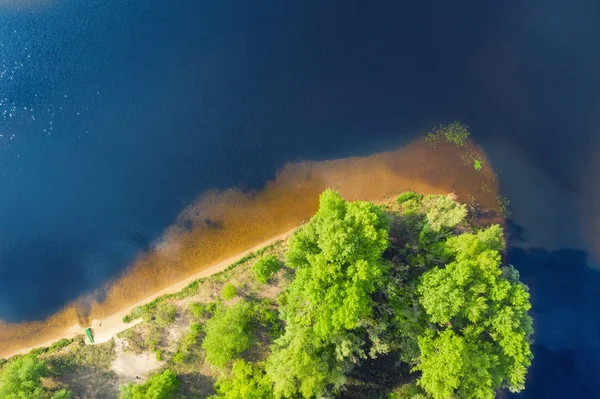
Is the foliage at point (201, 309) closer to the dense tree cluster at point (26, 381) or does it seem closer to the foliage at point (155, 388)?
the foliage at point (155, 388)

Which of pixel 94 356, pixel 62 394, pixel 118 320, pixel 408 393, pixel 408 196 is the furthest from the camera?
pixel 118 320

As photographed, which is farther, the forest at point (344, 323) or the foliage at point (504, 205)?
the foliage at point (504, 205)

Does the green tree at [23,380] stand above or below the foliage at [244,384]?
above

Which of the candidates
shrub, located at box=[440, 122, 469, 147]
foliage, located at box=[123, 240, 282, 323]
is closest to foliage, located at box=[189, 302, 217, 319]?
foliage, located at box=[123, 240, 282, 323]

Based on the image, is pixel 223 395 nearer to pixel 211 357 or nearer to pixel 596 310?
pixel 211 357

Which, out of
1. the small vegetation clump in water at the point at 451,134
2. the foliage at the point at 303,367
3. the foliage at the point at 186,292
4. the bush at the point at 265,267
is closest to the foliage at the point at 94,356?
the foliage at the point at 186,292

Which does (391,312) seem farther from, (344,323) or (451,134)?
(451,134)

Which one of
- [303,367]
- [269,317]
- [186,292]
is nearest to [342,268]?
[303,367]
